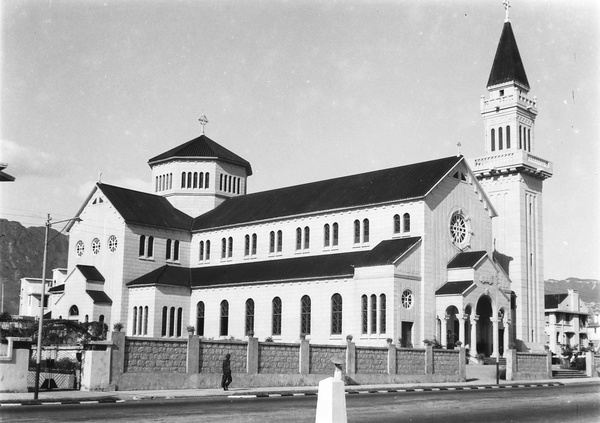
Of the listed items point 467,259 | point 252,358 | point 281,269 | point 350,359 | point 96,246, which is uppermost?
point 96,246

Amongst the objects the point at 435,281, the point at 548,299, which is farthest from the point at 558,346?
the point at 435,281

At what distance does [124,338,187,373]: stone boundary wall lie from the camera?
3588 cm

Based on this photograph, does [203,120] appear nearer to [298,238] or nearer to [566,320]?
[298,238]

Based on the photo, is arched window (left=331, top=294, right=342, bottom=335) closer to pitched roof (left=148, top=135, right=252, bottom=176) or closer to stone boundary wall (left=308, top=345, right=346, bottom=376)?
stone boundary wall (left=308, top=345, right=346, bottom=376)

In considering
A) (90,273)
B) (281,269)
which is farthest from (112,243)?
(281,269)

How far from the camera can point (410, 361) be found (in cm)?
4784

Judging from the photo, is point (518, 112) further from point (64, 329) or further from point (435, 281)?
point (64, 329)

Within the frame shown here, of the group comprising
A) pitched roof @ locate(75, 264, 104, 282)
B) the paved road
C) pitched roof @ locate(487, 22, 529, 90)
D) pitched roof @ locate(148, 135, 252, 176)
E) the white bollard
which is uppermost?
pitched roof @ locate(487, 22, 529, 90)

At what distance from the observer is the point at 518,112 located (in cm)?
7206

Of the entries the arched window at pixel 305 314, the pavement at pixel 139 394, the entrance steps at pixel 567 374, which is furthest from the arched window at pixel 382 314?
the pavement at pixel 139 394

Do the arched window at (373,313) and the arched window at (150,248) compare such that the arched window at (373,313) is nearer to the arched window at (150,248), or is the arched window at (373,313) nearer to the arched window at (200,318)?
the arched window at (200,318)

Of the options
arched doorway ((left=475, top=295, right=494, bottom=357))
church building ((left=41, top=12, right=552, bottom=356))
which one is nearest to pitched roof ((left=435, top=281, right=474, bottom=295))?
church building ((left=41, top=12, right=552, bottom=356))

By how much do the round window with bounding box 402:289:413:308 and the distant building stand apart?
62.2 metres

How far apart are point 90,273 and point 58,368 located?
1404 inches
